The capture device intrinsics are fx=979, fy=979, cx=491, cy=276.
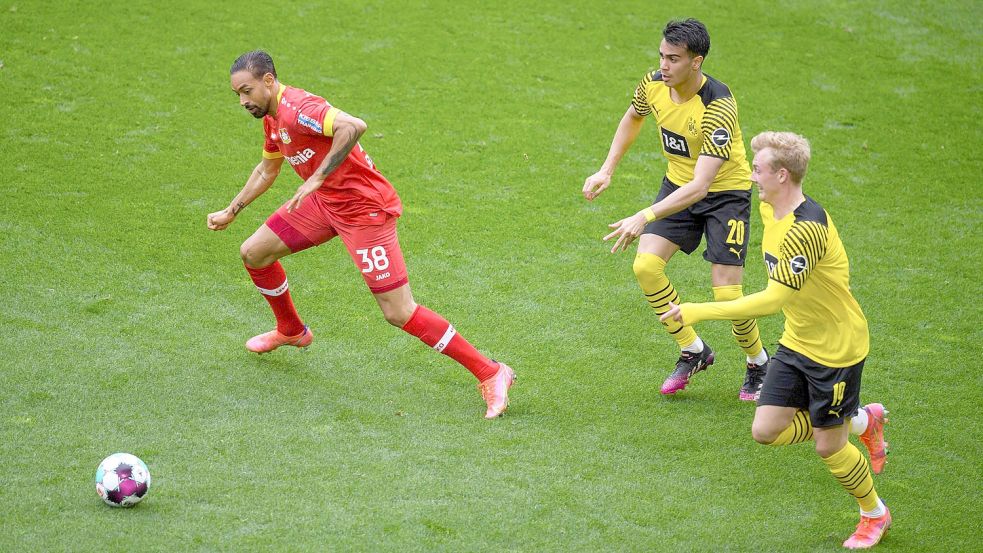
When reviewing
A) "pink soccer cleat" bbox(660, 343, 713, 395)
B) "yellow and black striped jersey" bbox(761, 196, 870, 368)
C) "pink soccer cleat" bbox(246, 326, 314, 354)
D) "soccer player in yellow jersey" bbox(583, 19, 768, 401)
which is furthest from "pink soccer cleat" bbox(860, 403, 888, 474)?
"pink soccer cleat" bbox(246, 326, 314, 354)

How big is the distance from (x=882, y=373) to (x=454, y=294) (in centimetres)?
310

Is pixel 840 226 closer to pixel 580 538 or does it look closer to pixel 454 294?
pixel 454 294

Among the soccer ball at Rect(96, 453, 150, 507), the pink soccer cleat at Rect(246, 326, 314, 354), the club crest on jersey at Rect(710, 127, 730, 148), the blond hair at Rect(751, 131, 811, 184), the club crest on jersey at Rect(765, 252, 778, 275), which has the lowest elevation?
the pink soccer cleat at Rect(246, 326, 314, 354)

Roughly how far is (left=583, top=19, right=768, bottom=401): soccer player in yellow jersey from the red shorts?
1.31 metres

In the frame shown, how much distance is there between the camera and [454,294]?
24.6 feet

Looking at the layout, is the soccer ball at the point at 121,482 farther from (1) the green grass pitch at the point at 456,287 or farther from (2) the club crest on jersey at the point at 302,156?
(2) the club crest on jersey at the point at 302,156

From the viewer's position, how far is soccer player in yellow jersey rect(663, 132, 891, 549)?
4.43 meters

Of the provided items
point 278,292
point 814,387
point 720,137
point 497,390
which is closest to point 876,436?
point 814,387

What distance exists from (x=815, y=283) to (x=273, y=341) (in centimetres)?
355

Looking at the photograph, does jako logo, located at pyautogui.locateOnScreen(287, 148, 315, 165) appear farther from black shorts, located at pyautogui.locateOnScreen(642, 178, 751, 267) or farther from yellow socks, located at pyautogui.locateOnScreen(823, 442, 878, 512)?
yellow socks, located at pyautogui.locateOnScreen(823, 442, 878, 512)

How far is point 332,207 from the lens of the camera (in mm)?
5930

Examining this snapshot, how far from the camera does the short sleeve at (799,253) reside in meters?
4.38

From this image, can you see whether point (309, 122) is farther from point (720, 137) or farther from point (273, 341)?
point (720, 137)

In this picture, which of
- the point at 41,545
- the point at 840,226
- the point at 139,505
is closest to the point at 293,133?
the point at 139,505
